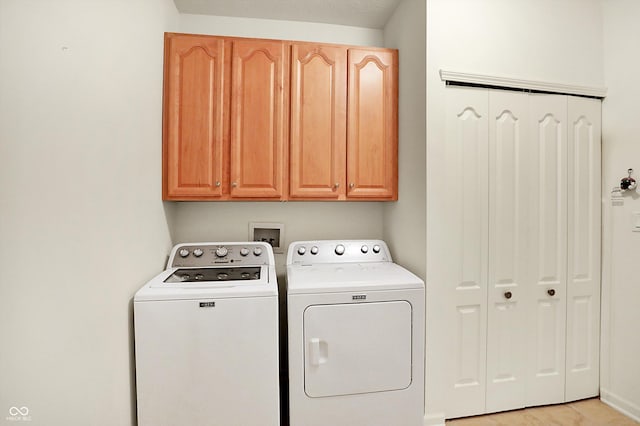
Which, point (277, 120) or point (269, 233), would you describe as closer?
point (277, 120)

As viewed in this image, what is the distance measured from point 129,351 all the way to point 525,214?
2297mm

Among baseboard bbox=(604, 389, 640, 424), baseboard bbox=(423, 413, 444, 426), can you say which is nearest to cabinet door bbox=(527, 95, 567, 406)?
baseboard bbox=(604, 389, 640, 424)

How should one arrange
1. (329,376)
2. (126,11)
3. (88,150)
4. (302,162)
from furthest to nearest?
(302,162)
(329,376)
(126,11)
(88,150)

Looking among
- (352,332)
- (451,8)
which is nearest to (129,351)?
(352,332)

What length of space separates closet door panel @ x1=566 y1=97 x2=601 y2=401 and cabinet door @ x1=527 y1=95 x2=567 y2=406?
6 cm

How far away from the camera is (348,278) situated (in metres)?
1.67

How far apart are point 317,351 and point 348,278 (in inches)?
16.2

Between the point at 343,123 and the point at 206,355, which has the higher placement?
the point at 343,123

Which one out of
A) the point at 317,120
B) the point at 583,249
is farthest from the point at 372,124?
the point at 583,249

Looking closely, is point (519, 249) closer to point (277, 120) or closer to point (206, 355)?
point (277, 120)

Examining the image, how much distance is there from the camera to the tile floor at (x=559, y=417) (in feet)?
5.67

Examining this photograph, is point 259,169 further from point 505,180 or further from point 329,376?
point 505,180

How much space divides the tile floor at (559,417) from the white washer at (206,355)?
3.89 feet

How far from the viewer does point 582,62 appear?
6.24ft
